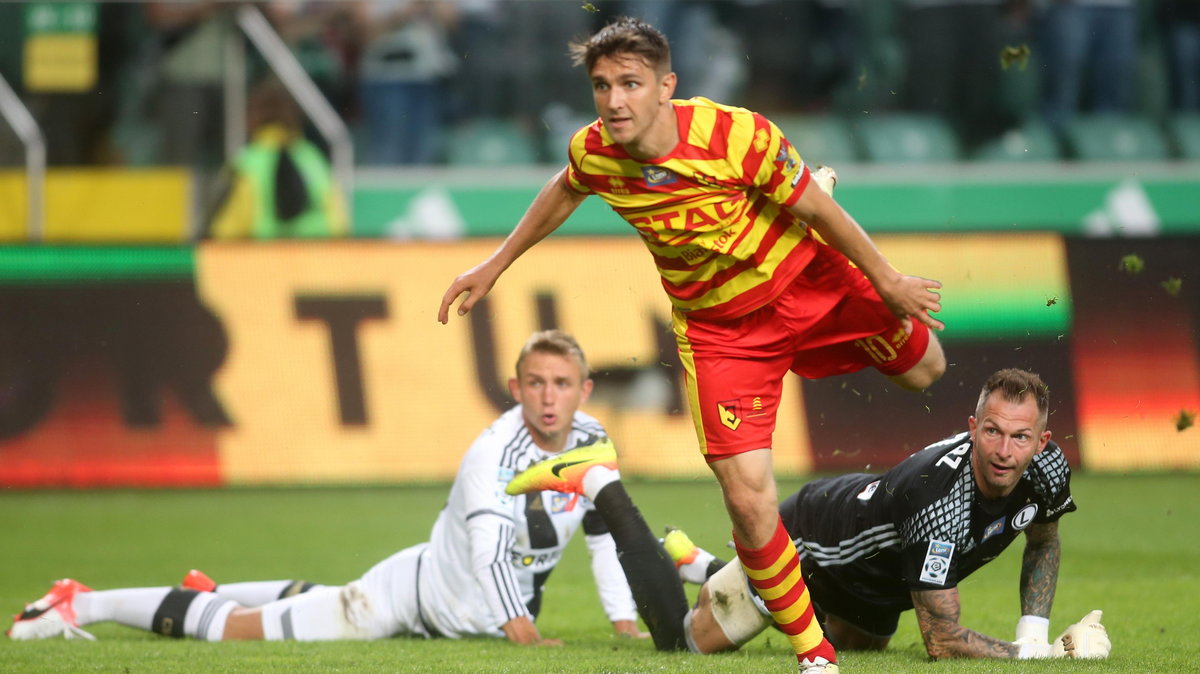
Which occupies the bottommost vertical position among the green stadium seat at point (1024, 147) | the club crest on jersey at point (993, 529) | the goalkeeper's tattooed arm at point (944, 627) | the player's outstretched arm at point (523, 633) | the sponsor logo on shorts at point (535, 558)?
the player's outstretched arm at point (523, 633)

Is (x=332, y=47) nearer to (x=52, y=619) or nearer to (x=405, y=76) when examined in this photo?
(x=405, y=76)

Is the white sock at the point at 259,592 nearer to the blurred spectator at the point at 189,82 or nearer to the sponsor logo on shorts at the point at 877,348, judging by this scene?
the sponsor logo on shorts at the point at 877,348

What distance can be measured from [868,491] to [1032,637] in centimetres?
71

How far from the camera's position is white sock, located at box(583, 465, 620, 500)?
5.19m

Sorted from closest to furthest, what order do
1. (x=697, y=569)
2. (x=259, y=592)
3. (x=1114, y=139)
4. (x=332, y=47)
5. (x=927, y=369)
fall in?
(x=927, y=369) → (x=697, y=569) → (x=259, y=592) → (x=332, y=47) → (x=1114, y=139)

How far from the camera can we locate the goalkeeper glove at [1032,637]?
4.73m

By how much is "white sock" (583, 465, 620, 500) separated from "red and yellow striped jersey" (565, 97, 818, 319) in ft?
2.55

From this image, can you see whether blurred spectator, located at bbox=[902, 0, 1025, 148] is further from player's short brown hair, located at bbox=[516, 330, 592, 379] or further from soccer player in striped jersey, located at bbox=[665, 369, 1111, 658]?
soccer player in striped jersey, located at bbox=[665, 369, 1111, 658]

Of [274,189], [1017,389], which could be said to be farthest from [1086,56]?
[1017,389]

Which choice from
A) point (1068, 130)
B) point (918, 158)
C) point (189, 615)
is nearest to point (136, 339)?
point (189, 615)

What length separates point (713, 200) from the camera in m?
4.44

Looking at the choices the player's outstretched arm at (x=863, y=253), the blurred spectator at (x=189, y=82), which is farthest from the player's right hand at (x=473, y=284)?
the blurred spectator at (x=189, y=82)

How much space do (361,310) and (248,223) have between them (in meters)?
1.90

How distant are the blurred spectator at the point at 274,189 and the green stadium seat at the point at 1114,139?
653 cm
